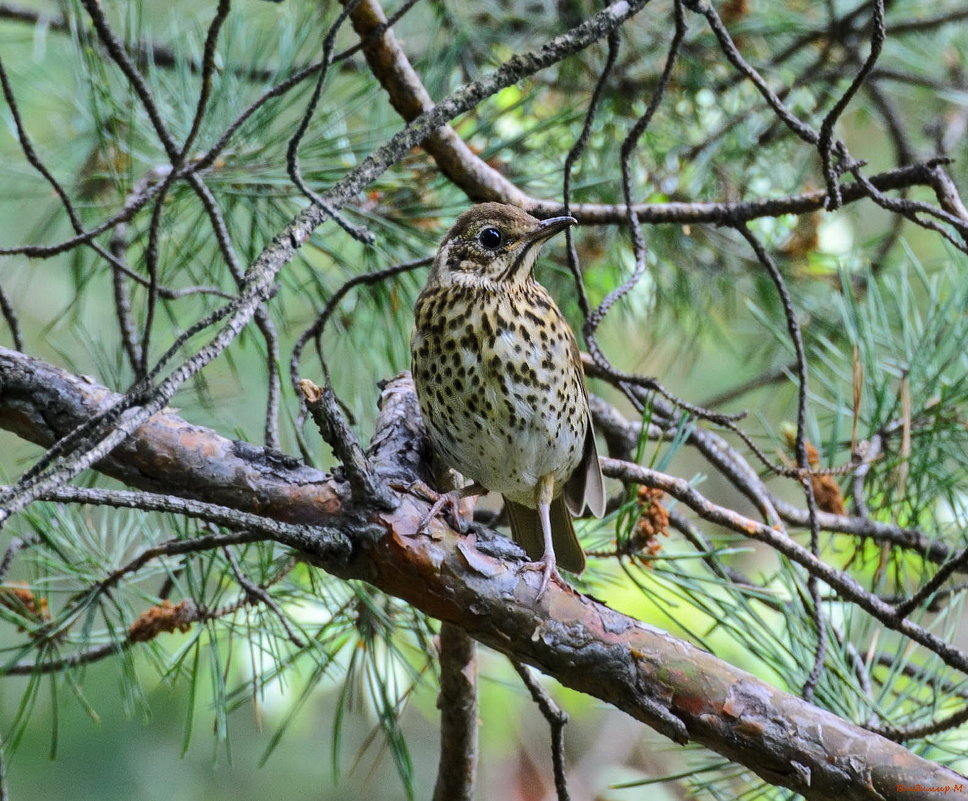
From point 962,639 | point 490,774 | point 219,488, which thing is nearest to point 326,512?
point 219,488

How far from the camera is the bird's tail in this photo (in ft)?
6.89

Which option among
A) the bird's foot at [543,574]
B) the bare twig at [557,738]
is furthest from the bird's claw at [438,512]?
the bare twig at [557,738]

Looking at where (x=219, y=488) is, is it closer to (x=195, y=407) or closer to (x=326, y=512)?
(x=326, y=512)

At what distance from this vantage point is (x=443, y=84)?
2.78 meters

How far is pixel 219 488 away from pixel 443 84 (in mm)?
1604

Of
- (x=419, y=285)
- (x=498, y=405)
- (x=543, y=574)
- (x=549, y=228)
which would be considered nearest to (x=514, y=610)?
(x=543, y=574)

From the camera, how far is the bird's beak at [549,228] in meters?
2.02

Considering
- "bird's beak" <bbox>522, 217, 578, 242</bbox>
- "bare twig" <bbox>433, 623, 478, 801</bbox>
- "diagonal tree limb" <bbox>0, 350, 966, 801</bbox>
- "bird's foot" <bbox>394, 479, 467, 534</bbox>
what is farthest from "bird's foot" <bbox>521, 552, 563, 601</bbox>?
"bird's beak" <bbox>522, 217, 578, 242</bbox>

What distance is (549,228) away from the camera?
82.6 inches

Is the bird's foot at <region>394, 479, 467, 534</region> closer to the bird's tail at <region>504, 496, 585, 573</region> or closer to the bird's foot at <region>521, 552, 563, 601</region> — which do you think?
the bird's foot at <region>521, 552, 563, 601</region>

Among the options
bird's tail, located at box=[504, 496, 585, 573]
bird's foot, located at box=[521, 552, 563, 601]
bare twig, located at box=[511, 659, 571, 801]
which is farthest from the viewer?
bird's tail, located at box=[504, 496, 585, 573]

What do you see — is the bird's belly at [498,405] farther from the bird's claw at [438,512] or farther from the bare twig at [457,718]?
the bird's claw at [438,512]

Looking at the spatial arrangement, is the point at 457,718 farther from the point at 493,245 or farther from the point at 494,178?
the point at 494,178

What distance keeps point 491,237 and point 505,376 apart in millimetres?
292
